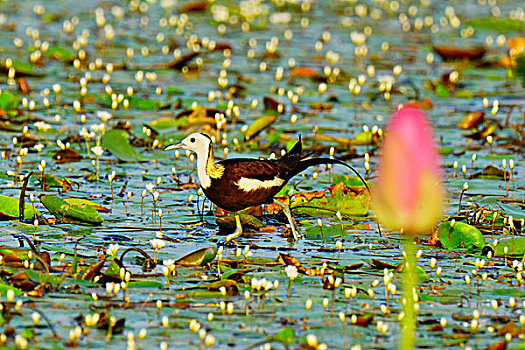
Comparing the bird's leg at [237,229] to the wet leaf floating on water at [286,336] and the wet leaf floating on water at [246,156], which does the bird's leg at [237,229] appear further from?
the wet leaf floating on water at [286,336]

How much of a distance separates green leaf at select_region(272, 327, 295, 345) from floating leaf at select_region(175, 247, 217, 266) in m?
1.25

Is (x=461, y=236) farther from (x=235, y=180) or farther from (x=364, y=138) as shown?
(x=364, y=138)

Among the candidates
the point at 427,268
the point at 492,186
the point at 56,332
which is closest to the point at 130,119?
the point at 492,186

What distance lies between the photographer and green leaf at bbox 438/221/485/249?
6965mm

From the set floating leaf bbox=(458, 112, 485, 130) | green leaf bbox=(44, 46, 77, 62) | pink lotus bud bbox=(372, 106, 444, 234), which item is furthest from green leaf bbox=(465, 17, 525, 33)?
pink lotus bud bbox=(372, 106, 444, 234)

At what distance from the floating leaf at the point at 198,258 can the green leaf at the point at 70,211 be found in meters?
1.29

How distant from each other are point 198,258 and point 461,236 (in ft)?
6.41

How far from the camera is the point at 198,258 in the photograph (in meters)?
6.25

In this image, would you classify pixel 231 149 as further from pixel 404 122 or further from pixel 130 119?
pixel 404 122

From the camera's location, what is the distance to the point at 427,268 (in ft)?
21.7

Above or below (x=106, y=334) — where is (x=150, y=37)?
above

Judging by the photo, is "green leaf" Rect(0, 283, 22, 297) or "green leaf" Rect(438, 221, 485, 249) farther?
"green leaf" Rect(438, 221, 485, 249)

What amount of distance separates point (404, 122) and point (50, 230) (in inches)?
204

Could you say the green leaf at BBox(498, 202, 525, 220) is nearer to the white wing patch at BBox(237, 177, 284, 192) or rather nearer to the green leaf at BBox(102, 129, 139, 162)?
the white wing patch at BBox(237, 177, 284, 192)
